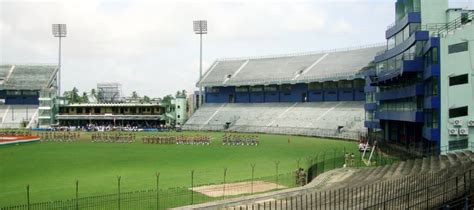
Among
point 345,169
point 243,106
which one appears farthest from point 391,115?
point 243,106

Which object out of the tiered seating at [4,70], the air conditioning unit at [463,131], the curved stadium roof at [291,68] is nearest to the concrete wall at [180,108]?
the curved stadium roof at [291,68]

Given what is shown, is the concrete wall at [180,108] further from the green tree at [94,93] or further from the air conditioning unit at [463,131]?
the air conditioning unit at [463,131]

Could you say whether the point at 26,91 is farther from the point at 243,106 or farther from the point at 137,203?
the point at 137,203

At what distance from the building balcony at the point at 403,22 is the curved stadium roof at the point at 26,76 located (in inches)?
3411

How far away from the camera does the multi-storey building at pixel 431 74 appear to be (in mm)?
33438

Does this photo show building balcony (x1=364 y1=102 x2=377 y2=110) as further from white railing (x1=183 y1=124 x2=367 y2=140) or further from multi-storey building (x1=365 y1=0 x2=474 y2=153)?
multi-storey building (x1=365 y1=0 x2=474 y2=153)

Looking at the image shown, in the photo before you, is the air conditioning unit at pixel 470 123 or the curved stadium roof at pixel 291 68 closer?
the air conditioning unit at pixel 470 123

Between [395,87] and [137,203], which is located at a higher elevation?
[395,87]

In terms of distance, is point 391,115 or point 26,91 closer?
point 391,115

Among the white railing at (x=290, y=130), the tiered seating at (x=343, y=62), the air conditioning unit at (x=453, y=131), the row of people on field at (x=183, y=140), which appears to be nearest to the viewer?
the air conditioning unit at (x=453, y=131)

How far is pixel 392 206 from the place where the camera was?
15.8 m

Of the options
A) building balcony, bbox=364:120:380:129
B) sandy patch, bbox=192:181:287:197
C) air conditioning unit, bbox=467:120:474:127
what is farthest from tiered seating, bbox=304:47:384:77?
sandy patch, bbox=192:181:287:197

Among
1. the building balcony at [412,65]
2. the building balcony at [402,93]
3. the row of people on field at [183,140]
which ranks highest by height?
the building balcony at [412,65]

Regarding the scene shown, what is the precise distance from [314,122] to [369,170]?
53.5m
